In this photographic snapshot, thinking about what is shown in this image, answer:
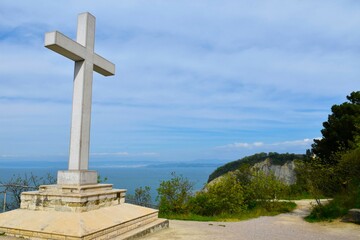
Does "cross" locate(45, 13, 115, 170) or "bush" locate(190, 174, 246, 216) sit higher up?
"cross" locate(45, 13, 115, 170)

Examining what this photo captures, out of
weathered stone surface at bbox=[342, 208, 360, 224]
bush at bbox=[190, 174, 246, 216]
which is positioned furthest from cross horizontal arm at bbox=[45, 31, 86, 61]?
weathered stone surface at bbox=[342, 208, 360, 224]

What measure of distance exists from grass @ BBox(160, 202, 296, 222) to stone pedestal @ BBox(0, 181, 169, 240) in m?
4.83

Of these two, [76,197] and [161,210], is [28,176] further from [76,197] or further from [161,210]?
[76,197]

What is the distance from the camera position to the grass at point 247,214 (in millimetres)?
13167

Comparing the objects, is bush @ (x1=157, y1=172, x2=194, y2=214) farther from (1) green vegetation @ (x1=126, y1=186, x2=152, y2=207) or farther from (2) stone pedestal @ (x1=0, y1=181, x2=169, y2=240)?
(2) stone pedestal @ (x1=0, y1=181, x2=169, y2=240)

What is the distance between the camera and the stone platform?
6.66 meters

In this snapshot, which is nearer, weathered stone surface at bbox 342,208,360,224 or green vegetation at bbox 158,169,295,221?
weathered stone surface at bbox 342,208,360,224

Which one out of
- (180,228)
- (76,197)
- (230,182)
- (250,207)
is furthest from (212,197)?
(76,197)

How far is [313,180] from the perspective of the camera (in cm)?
1434

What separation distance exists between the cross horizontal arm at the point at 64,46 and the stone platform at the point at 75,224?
3747 mm

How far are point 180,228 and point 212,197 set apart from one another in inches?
226

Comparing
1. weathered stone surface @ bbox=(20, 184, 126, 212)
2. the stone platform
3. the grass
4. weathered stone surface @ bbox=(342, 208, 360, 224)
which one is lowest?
the grass

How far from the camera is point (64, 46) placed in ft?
26.0

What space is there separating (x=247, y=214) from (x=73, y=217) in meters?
9.62
